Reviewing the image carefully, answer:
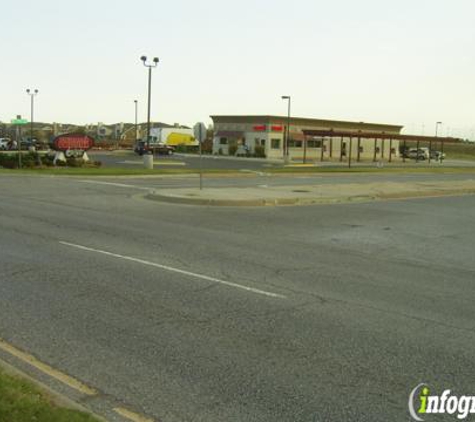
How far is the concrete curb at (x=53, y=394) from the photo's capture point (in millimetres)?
3904

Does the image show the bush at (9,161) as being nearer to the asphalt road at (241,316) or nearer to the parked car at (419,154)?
the asphalt road at (241,316)

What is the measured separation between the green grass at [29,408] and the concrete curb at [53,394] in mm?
39

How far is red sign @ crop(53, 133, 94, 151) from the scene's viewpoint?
38094 millimetres

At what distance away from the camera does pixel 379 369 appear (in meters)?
5.00

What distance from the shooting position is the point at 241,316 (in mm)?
6461

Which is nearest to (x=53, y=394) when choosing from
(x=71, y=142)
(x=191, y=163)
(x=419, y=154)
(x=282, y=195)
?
(x=282, y=195)

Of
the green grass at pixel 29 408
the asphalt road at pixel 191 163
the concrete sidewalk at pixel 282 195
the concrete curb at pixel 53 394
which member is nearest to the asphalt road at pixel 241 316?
the concrete curb at pixel 53 394

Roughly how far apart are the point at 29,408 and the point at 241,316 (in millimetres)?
2993

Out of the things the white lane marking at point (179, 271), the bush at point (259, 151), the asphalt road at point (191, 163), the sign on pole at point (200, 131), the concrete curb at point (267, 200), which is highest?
the sign on pole at point (200, 131)

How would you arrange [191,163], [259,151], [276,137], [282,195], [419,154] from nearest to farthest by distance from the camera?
[282,195] < [191,163] < [259,151] < [276,137] < [419,154]

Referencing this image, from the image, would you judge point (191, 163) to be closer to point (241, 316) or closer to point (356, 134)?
point (356, 134)

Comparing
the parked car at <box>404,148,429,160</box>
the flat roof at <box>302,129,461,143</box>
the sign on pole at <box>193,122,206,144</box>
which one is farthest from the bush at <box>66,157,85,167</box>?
the parked car at <box>404,148,429,160</box>

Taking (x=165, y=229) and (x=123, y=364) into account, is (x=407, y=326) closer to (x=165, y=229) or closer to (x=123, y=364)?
(x=123, y=364)

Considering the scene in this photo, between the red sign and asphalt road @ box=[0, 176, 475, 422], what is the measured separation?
25708 millimetres
